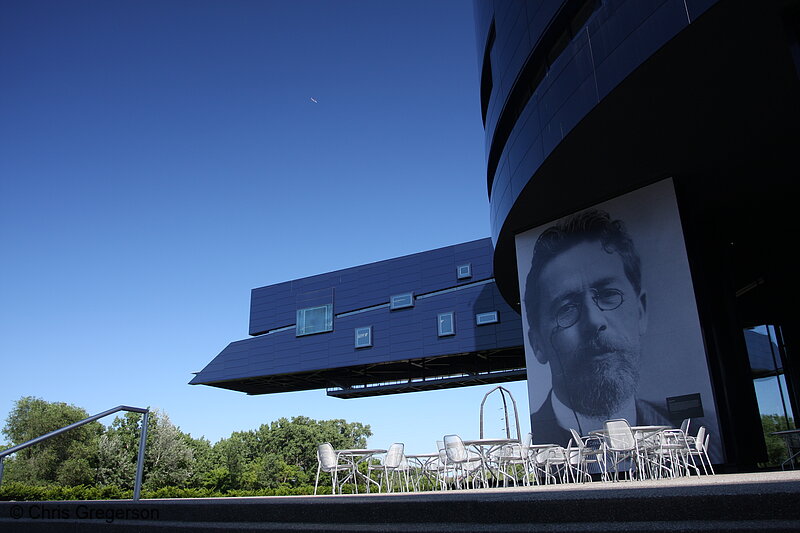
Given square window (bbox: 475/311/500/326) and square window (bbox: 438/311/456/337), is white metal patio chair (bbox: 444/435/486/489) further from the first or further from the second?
square window (bbox: 438/311/456/337)

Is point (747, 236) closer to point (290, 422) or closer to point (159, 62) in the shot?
point (159, 62)

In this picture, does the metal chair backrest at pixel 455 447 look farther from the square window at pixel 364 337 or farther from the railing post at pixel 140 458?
the square window at pixel 364 337

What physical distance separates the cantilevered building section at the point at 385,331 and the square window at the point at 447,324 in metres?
0.05

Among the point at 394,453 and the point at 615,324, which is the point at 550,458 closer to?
the point at 394,453

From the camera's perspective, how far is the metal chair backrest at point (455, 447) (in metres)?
9.29

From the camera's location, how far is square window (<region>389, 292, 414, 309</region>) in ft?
89.7

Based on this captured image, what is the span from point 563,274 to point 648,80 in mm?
5211

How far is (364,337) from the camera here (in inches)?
1088

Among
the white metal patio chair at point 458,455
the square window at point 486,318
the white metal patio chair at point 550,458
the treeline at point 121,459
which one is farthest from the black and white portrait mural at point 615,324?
the treeline at point 121,459

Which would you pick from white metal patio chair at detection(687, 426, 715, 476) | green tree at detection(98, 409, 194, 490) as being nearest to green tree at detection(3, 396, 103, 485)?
green tree at detection(98, 409, 194, 490)

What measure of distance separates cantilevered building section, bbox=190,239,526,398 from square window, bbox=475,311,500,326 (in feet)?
0.14

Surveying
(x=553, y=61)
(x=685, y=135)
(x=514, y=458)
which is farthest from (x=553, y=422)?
(x=553, y=61)

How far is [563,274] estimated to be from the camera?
13305mm

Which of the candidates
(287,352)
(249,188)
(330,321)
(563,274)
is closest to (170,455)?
(287,352)
